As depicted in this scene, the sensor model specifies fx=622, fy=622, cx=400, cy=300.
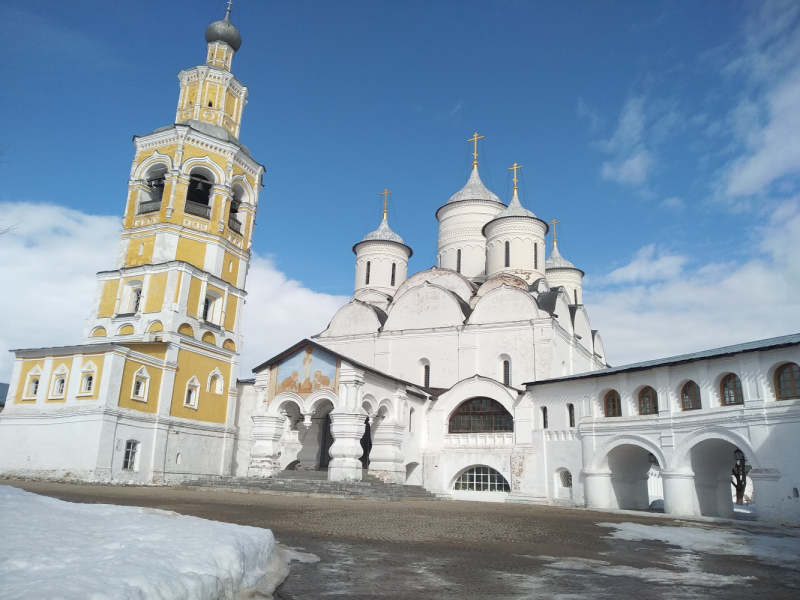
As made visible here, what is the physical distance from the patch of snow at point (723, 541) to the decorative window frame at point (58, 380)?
17731 millimetres

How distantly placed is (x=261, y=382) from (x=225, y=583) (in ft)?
61.7

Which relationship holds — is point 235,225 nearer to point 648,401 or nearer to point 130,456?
point 130,456

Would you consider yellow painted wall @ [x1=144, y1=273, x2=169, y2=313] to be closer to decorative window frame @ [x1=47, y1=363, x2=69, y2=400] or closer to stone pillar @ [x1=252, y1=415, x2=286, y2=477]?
decorative window frame @ [x1=47, y1=363, x2=69, y2=400]

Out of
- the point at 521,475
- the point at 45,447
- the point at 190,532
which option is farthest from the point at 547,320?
the point at 190,532

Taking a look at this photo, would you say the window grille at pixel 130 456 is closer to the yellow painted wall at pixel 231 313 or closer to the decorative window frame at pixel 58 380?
the decorative window frame at pixel 58 380

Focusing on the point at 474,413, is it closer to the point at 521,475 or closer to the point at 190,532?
the point at 521,475

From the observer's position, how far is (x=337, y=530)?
9.11 m

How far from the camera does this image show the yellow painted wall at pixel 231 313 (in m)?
26.1

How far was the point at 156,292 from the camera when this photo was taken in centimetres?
2381

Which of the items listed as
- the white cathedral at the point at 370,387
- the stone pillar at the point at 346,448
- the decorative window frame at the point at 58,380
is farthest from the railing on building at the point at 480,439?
the decorative window frame at the point at 58,380

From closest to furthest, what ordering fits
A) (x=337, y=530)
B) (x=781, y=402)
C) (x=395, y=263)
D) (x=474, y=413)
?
(x=337, y=530)
(x=781, y=402)
(x=474, y=413)
(x=395, y=263)

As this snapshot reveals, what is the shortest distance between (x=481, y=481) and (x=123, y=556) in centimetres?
2023

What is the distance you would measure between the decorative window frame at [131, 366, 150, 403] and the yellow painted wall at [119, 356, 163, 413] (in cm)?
6

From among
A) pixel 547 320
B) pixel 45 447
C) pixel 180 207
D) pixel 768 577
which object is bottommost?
pixel 768 577
